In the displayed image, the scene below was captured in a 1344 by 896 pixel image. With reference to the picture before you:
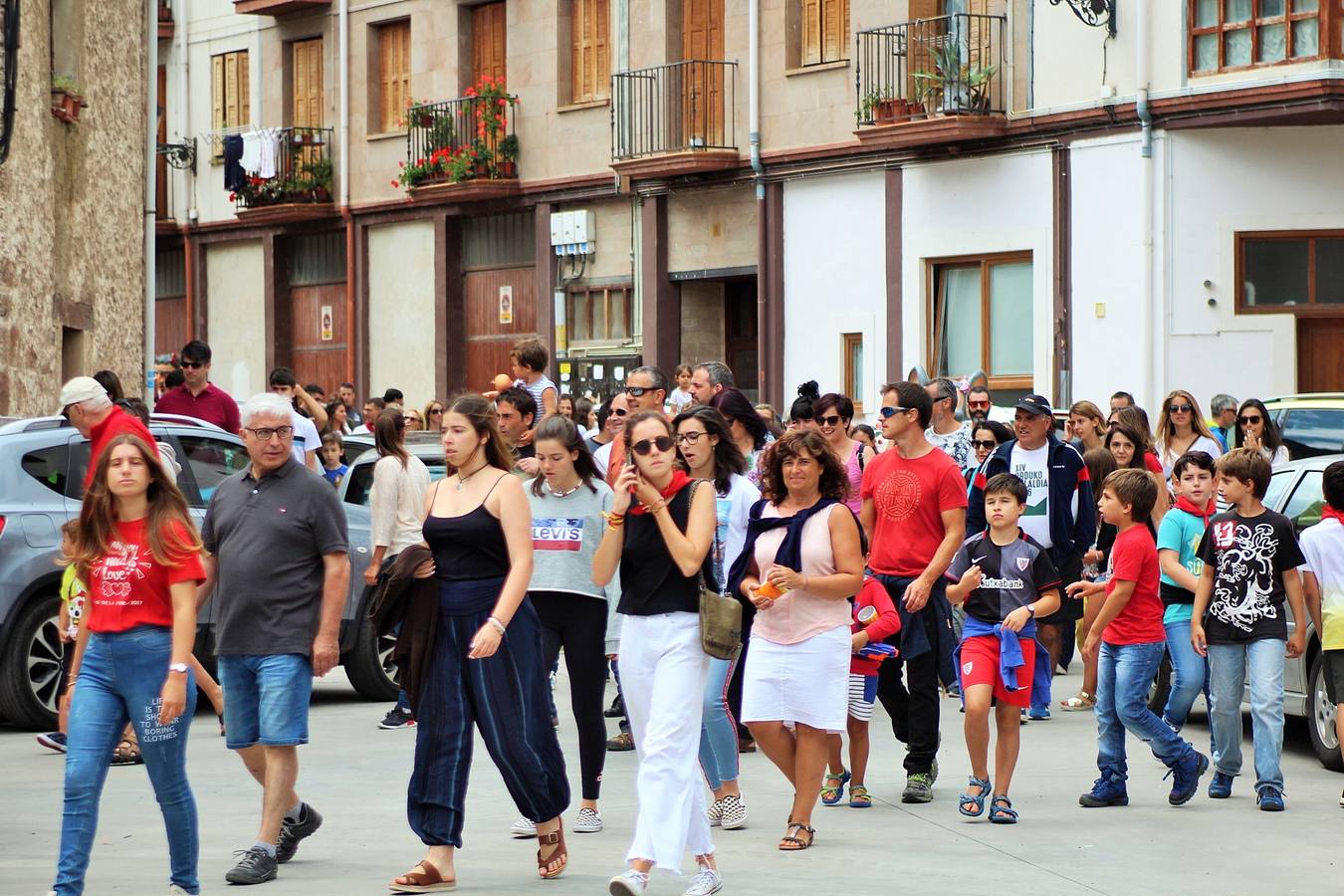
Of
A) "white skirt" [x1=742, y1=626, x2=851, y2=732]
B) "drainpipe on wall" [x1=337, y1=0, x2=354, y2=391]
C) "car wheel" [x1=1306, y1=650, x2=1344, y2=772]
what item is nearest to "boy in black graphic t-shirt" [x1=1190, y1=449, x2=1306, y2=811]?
"car wheel" [x1=1306, y1=650, x2=1344, y2=772]

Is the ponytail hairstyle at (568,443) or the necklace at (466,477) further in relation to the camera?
the ponytail hairstyle at (568,443)

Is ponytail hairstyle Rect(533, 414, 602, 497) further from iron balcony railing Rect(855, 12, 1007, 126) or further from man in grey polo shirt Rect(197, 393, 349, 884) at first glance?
iron balcony railing Rect(855, 12, 1007, 126)

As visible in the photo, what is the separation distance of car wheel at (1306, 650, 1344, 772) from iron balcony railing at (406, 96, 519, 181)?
20.3m

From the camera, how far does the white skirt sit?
8.73 m

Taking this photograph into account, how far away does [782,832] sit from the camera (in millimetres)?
9273

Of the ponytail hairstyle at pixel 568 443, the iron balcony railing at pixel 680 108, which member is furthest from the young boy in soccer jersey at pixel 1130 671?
the iron balcony railing at pixel 680 108

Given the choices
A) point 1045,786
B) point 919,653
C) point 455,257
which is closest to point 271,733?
point 919,653

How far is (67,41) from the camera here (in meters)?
21.8

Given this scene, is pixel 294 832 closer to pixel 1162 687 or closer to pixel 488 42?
pixel 1162 687

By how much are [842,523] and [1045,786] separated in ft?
7.97

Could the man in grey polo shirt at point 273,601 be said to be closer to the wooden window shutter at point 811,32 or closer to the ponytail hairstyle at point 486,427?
the ponytail hairstyle at point 486,427

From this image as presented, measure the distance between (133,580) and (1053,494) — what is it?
6.57 meters

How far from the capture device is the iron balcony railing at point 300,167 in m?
33.3

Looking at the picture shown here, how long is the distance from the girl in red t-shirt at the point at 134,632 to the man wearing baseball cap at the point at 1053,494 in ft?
20.1
